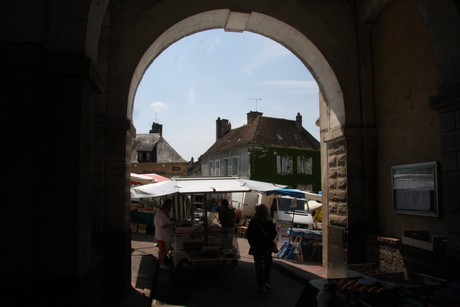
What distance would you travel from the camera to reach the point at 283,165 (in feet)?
105

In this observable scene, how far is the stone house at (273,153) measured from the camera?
30.9 meters

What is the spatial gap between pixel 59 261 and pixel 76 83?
4.98ft

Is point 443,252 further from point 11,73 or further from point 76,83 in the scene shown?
point 11,73

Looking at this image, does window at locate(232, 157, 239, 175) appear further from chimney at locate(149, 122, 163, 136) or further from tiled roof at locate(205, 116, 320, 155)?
chimney at locate(149, 122, 163, 136)

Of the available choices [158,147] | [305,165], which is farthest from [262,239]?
[158,147]

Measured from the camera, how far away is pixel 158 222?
29.8 feet

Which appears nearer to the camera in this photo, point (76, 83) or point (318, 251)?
point (76, 83)

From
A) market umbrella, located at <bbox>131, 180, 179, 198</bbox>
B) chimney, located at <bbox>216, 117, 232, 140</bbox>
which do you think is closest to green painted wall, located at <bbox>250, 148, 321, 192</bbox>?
chimney, located at <bbox>216, 117, 232, 140</bbox>

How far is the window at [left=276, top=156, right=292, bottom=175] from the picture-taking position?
31.6m

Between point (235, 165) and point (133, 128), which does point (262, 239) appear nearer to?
point (133, 128)

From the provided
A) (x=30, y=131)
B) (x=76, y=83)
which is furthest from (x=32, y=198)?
(x=76, y=83)

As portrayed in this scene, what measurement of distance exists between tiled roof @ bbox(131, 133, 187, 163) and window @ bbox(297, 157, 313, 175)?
1375 cm

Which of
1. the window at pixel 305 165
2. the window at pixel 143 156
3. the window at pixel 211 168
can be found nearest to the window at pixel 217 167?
the window at pixel 211 168

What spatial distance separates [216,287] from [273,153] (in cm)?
2432
